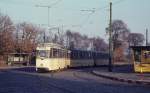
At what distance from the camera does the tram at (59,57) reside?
4709cm

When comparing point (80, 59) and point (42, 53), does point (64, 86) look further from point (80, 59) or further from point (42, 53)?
point (80, 59)

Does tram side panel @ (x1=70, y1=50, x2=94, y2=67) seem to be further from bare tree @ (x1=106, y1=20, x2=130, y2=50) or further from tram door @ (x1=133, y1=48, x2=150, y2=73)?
bare tree @ (x1=106, y1=20, x2=130, y2=50)

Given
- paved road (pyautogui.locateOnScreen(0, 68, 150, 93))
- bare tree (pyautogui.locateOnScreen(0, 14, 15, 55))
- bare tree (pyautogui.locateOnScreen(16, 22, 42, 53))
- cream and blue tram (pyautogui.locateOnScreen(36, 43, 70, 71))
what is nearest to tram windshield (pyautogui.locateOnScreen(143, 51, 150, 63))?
cream and blue tram (pyautogui.locateOnScreen(36, 43, 70, 71))

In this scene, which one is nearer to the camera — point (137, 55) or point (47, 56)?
point (137, 55)

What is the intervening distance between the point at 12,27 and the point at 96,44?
72.8 meters

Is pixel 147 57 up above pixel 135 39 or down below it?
below

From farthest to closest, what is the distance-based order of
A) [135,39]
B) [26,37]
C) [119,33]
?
1. [135,39]
2. [119,33]
3. [26,37]

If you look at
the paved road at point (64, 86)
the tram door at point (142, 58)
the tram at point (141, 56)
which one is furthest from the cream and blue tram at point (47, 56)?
the paved road at point (64, 86)

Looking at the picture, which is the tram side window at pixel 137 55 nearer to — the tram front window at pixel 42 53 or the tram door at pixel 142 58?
the tram door at pixel 142 58

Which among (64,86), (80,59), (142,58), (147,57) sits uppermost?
(147,57)

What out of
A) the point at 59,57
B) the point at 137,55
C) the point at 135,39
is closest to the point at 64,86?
the point at 137,55

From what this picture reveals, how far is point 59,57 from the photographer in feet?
168

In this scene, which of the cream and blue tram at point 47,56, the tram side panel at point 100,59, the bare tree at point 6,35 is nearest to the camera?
the cream and blue tram at point 47,56

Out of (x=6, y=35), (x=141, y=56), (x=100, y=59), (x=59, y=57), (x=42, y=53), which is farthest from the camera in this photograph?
(x=6, y=35)
